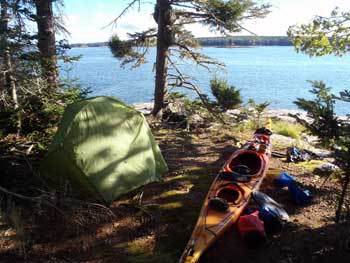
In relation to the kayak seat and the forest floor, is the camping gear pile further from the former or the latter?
the kayak seat

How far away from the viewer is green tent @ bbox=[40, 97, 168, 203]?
17.2 ft

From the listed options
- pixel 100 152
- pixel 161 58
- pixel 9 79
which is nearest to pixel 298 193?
pixel 100 152

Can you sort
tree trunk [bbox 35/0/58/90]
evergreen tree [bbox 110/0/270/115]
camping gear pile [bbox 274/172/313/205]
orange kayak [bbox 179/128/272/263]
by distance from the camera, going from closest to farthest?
orange kayak [bbox 179/128/272/263] < camping gear pile [bbox 274/172/313/205] < tree trunk [bbox 35/0/58/90] < evergreen tree [bbox 110/0/270/115]

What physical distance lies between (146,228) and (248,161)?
254 cm

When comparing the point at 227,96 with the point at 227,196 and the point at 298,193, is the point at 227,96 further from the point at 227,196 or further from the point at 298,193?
the point at 227,196

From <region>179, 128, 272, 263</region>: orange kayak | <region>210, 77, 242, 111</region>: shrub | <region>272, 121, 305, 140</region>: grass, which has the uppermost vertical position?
<region>210, 77, 242, 111</region>: shrub

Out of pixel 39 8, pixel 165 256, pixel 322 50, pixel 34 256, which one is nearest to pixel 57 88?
pixel 39 8

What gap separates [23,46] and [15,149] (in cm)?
180

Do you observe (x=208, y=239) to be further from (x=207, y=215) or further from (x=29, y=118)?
(x=29, y=118)

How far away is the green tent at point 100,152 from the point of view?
17.2 ft

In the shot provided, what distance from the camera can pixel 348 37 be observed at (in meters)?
6.86

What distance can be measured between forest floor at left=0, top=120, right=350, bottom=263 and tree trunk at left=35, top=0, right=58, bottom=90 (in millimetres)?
1534

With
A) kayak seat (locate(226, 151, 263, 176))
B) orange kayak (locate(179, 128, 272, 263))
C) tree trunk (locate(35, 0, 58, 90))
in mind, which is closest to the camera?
orange kayak (locate(179, 128, 272, 263))

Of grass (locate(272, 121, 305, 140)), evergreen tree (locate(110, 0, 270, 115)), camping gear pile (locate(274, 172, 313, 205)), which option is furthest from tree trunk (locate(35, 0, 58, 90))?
grass (locate(272, 121, 305, 140))
